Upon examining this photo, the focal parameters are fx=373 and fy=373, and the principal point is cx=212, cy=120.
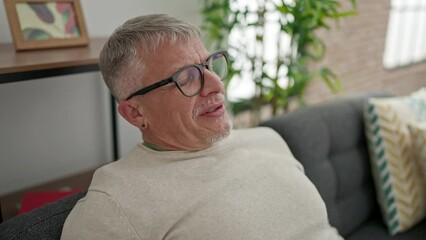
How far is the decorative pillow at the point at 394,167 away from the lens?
5.24 feet

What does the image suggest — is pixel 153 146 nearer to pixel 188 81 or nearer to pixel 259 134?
pixel 188 81

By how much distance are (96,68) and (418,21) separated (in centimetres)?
471

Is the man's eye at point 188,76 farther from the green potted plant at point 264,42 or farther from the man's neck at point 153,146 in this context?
the green potted plant at point 264,42

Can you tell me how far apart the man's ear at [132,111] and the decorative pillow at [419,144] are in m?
1.18

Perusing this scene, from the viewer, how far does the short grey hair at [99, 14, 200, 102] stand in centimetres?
103

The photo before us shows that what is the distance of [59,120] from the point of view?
1.66 meters

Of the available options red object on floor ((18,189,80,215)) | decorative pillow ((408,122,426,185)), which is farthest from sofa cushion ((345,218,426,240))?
red object on floor ((18,189,80,215))

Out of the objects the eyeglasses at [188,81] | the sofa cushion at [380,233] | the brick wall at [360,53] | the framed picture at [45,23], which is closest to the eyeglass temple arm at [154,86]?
the eyeglasses at [188,81]

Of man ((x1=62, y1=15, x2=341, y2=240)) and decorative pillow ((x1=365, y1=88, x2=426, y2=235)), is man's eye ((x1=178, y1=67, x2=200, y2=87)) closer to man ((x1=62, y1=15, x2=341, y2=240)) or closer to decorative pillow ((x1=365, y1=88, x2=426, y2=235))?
man ((x1=62, y1=15, x2=341, y2=240))

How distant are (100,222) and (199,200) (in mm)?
255

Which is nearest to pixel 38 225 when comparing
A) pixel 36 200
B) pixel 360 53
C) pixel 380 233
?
pixel 36 200

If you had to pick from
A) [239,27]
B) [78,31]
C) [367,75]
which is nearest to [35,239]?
[78,31]

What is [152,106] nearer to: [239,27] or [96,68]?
[96,68]

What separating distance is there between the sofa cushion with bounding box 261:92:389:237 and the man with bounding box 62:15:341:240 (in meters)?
0.32
